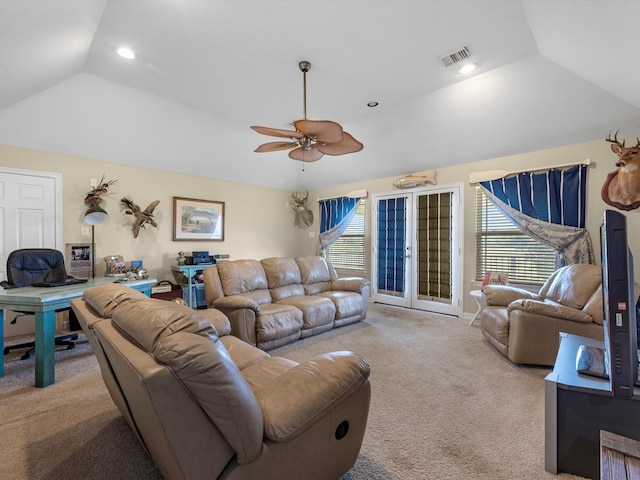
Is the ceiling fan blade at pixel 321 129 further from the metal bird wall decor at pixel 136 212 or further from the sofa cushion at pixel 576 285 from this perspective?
the metal bird wall decor at pixel 136 212

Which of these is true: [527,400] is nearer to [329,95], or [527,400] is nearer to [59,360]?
[329,95]

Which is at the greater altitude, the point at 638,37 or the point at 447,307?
the point at 638,37

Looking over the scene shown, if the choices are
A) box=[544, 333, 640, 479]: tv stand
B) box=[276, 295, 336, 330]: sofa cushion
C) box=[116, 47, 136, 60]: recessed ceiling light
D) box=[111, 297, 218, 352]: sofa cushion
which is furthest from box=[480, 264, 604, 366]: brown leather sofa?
box=[116, 47, 136, 60]: recessed ceiling light

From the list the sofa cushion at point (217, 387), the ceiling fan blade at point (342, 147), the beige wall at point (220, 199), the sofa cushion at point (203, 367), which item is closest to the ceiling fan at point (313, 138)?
the ceiling fan blade at point (342, 147)

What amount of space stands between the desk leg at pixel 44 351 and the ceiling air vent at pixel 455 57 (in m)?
4.27

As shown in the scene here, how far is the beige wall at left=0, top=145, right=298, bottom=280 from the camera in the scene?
4.10 m

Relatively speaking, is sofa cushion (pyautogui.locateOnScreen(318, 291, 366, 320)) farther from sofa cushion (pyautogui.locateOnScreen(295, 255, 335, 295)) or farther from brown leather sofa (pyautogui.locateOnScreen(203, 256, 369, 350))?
sofa cushion (pyautogui.locateOnScreen(295, 255, 335, 295))

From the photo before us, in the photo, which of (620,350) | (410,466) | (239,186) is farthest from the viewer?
(239,186)

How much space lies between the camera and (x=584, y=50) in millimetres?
2418

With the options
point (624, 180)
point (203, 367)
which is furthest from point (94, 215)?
point (624, 180)

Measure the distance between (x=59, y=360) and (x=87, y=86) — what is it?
120 inches

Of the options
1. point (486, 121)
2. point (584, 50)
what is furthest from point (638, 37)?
point (486, 121)

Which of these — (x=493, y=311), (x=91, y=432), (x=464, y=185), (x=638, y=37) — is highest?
(x=638, y=37)

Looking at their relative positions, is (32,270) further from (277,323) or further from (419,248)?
(419,248)
